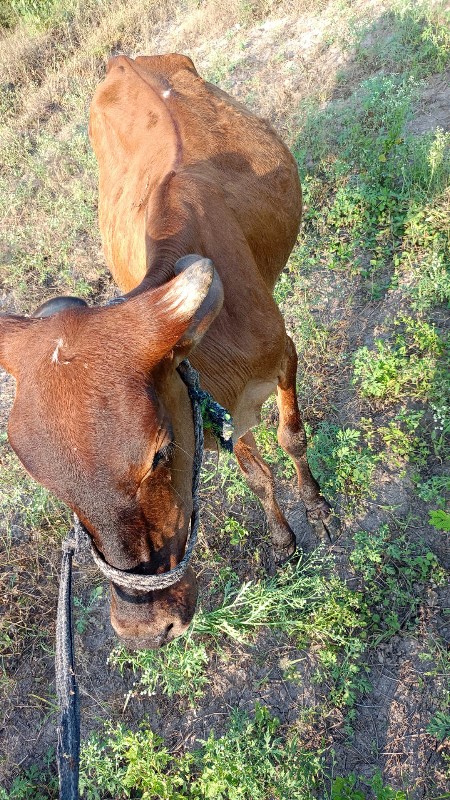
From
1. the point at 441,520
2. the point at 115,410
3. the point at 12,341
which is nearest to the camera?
the point at 115,410

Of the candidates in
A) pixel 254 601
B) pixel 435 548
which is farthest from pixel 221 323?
pixel 435 548

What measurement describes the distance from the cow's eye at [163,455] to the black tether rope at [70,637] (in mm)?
356

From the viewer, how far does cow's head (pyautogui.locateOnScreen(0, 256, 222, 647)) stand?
1915 millimetres

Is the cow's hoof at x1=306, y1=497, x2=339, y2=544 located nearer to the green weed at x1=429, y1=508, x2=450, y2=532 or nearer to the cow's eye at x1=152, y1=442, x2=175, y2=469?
the green weed at x1=429, y1=508, x2=450, y2=532

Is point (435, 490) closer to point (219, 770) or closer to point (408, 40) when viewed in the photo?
point (219, 770)

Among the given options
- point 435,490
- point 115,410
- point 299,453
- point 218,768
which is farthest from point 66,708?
point 435,490

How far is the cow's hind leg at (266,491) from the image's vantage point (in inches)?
156

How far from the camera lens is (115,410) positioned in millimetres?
1916

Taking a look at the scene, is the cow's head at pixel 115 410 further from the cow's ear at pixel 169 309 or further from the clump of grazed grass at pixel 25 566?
the clump of grazed grass at pixel 25 566

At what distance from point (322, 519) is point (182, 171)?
2.44 m

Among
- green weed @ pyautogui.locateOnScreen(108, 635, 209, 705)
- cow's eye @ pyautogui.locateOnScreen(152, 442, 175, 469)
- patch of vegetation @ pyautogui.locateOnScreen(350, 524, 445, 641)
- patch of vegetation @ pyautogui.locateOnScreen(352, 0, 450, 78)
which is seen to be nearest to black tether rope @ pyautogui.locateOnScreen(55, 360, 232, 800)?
cow's eye @ pyautogui.locateOnScreen(152, 442, 175, 469)

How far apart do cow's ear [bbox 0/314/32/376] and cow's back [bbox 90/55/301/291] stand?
2.54ft

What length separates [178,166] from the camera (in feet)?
11.5

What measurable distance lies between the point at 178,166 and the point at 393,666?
10.4 ft
